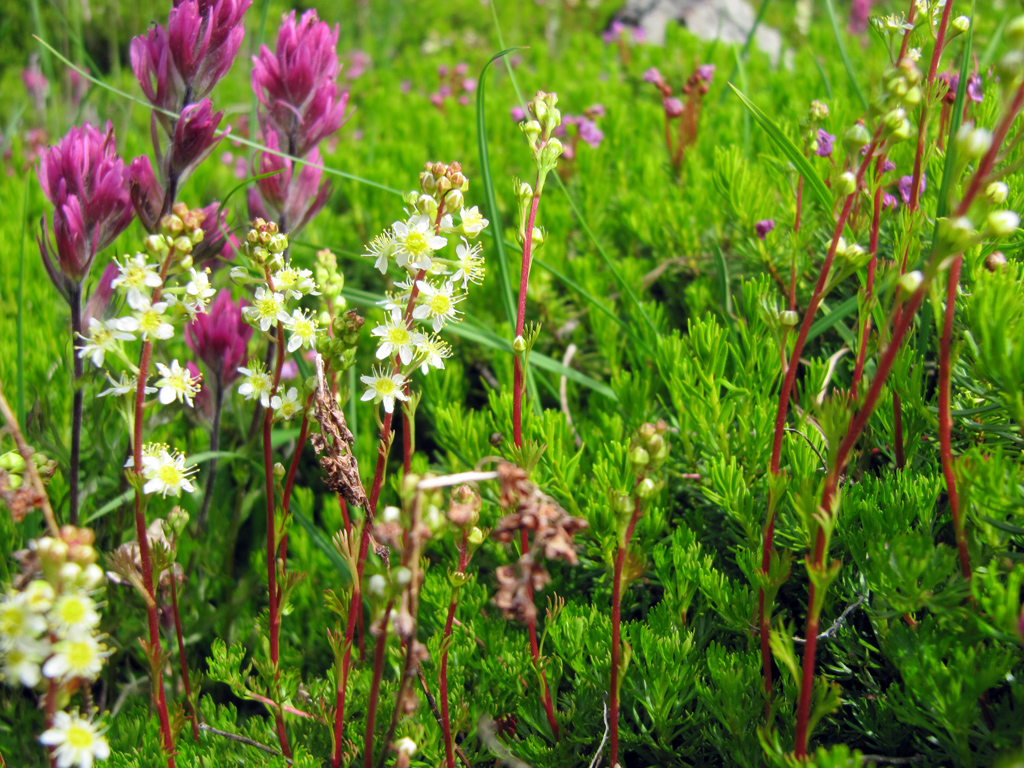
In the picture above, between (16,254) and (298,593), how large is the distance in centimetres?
179

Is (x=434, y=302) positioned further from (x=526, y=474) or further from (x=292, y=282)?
(x=526, y=474)

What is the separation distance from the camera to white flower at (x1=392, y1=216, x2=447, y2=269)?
42.7 inches

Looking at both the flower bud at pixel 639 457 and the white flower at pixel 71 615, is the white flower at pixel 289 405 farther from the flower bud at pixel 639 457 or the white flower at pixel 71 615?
the flower bud at pixel 639 457

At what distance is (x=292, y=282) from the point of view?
3.73ft

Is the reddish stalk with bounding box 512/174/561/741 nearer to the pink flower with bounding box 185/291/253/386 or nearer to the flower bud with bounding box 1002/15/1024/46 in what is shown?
the flower bud with bounding box 1002/15/1024/46

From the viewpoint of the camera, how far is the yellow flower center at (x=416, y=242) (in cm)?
109

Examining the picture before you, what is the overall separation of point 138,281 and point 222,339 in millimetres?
647

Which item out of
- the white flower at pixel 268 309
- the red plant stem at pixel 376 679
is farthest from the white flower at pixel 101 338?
the red plant stem at pixel 376 679

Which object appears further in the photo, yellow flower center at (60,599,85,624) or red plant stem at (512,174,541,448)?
red plant stem at (512,174,541,448)

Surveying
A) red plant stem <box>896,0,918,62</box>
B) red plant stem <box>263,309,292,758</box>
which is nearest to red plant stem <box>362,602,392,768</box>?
red plant stem <box>263,309,292,758</box>

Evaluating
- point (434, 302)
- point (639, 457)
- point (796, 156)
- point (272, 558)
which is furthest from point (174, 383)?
point (796, 156)

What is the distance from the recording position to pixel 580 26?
6871 mm

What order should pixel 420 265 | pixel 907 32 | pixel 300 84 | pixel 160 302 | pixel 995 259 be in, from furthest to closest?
pixel 300 84 < pixel 995 259 < pixel 907 32 < pixel 420 265 < pixel 160 302

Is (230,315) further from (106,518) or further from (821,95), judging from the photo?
(821,95)
